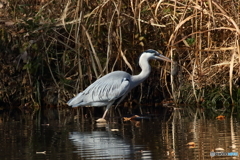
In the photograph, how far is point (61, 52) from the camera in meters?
12.4

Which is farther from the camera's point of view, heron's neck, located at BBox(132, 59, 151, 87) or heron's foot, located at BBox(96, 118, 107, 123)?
heron's neck, located at BBox(132, 59, 151, 87)

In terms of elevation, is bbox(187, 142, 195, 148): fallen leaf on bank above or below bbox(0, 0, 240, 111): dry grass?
below

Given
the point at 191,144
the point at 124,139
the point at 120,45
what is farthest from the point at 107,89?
the point at 191,144

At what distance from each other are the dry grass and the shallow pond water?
5.21 feet

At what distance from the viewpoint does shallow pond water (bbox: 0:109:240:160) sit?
611 centimetres

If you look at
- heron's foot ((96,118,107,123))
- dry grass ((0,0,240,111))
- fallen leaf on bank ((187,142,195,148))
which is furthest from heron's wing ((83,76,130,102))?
fallen leaf on bank ((187,142,195,148))

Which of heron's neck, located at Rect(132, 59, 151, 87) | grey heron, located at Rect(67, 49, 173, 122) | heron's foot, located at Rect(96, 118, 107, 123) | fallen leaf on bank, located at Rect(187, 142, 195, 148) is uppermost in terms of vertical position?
heron's neck, located at Rect(132, 59, 151, 87)

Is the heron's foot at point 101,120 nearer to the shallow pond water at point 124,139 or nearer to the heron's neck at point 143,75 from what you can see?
the shallow pond water at point 124,139

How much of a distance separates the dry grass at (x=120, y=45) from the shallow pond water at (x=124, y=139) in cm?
159

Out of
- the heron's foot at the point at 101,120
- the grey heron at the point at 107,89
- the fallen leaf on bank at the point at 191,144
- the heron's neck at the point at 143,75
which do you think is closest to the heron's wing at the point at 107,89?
the grey heron at the point at 107,89

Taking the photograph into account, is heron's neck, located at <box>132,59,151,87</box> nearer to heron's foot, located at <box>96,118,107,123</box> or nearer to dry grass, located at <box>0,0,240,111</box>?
dry grass, located at <box>0,0,240,111</box>

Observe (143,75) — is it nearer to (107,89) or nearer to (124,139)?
(107,89)

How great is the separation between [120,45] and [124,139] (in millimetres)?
3852

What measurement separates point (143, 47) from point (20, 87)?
120 inches
